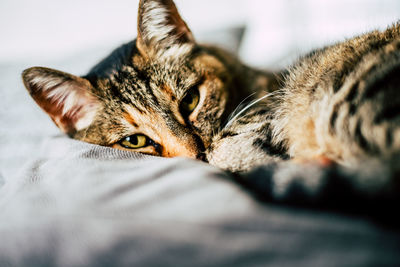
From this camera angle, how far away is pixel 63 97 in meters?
→ 0.81

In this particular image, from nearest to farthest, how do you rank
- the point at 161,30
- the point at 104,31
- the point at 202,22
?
the point at 161,30, the point at 104,31, the point at 202,22

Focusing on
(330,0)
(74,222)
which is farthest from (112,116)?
(330,0)

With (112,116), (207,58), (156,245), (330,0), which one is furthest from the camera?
(330,0)

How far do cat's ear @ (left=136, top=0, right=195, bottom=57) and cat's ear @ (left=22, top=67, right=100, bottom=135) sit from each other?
0.26 m

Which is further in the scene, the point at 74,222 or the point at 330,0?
the point at 330,0

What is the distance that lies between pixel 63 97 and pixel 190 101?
17.3 inches

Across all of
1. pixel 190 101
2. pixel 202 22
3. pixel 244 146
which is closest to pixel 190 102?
pixel 190 101

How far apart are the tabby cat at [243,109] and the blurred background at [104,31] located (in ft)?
0.75

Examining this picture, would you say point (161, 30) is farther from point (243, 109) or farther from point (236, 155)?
point (236, 155)

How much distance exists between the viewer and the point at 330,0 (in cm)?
197

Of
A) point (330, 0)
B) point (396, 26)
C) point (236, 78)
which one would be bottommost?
point (236, 78)

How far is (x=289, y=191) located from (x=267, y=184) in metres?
0.04

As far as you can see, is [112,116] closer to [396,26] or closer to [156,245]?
[156,245]

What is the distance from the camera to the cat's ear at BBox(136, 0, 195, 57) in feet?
2.76
